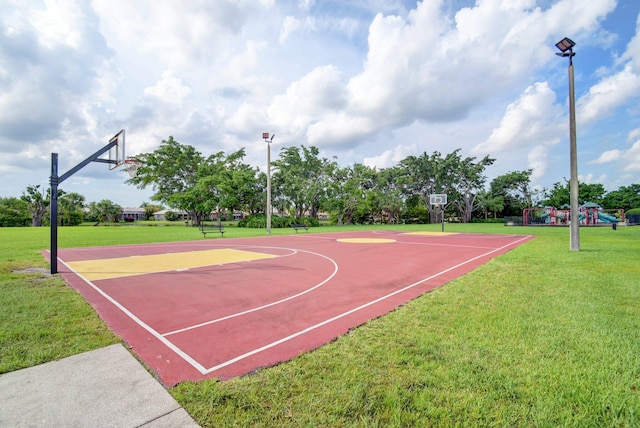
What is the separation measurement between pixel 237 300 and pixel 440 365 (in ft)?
12.5

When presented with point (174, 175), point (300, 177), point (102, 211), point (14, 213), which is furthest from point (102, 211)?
point (300, 177)

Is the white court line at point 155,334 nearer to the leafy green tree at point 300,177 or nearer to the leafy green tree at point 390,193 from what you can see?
the leafy green tree at point 300,177

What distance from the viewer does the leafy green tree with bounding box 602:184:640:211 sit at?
5466 cm

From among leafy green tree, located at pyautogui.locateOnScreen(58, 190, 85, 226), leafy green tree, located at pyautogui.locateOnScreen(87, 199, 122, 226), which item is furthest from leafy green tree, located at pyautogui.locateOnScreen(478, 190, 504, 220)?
leafy green tree, located at pyautogui.locateOnScreen(87, 199, 122, 226)

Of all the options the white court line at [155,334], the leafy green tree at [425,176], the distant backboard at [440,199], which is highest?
the leafy green tree at [425,176]

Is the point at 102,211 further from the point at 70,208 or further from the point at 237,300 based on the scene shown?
the point at 237,300

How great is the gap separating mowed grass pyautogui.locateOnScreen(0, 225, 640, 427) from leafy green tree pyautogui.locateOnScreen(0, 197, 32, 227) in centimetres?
5399

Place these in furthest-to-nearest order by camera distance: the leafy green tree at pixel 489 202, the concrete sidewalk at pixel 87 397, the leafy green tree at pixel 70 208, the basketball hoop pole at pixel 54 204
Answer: the leafy green tree at pixel 489 202 < the leafy green tree at pixel 70 208 < the basketball hoop pole at pixel 54 204 < the concrete sidewalk at pixel 87 397

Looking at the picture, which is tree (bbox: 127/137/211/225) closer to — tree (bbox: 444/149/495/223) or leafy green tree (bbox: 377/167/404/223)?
leafy green tree (bbox: 377/167/404/223)

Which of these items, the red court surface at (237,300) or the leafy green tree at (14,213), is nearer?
the red court surface at (237,300)

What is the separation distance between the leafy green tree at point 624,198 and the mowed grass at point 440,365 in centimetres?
7121

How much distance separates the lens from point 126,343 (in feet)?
12.3

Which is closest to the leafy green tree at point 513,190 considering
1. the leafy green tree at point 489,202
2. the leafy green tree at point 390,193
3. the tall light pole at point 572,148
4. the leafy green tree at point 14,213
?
the leafy green tree at point 489,202

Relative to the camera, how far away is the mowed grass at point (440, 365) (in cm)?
236
